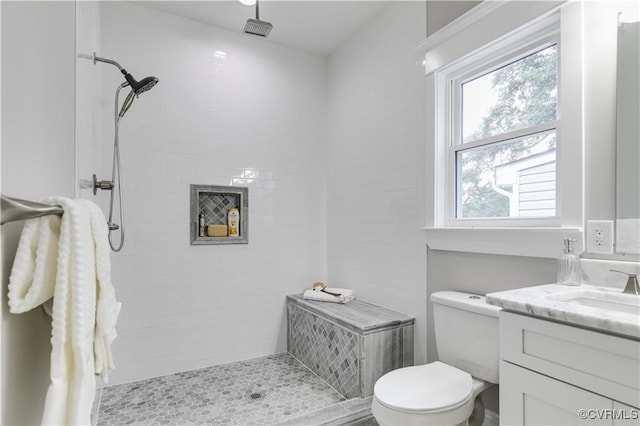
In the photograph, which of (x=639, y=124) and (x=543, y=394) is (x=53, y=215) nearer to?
(x=543, y=394)

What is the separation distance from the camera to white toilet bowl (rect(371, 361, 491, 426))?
1.41 metres

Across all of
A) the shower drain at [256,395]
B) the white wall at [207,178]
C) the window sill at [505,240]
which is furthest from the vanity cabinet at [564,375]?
the white wall at [207,178]

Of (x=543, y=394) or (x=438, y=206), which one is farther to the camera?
(x=438, y=206)

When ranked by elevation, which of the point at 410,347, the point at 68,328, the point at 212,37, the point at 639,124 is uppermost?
the point at 212,37

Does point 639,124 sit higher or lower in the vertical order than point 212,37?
lower

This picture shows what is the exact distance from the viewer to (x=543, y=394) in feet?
3.48

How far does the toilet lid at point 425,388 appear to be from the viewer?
1441mm

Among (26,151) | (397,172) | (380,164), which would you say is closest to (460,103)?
(397,172)

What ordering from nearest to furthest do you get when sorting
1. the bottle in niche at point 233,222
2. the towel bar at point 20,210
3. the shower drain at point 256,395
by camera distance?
the towel bar at point 20,210 → the shower drain at point 256,395 → the bottle in niche at point 233,222

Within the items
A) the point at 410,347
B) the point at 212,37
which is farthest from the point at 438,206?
the point at 212,37

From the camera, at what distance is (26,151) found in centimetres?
63

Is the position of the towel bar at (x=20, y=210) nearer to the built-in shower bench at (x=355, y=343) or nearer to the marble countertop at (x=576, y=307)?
the marble countertop at (x=576, y=307)

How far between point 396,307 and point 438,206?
2.57 ft

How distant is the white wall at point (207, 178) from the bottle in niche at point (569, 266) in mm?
2085
